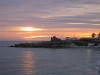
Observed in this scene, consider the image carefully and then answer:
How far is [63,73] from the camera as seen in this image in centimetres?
4731

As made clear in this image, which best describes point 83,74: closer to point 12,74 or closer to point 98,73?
point 98,73

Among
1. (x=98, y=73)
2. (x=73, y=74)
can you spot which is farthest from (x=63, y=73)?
(x=98, y=73)

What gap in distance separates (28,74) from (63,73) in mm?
4849

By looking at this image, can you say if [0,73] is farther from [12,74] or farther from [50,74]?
[50,74]

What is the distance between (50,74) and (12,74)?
5.28 m

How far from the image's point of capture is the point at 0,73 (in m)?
48.9

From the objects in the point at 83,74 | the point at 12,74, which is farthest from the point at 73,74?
the point at 12,74

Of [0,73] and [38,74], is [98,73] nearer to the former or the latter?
[38,74]

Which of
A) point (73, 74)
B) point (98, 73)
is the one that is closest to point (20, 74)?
point (73, 74)

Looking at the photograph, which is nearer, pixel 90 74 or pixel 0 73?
pixel 90 74

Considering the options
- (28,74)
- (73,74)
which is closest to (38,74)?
(28,74)

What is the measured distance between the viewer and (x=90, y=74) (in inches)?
1809

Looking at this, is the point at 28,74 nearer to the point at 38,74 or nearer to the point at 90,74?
the point at 38,74

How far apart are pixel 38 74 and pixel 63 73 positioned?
11.4 feet
